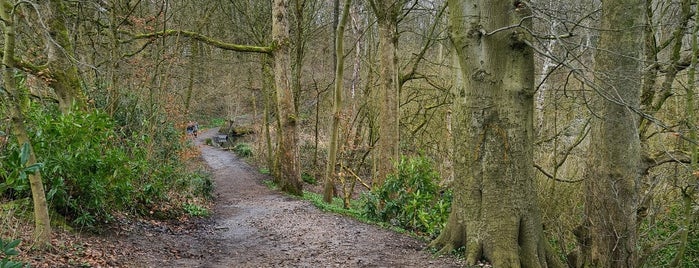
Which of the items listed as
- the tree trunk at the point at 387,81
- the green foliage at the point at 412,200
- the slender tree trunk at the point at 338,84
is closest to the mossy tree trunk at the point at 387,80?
the tree trunk at the point at 387,81

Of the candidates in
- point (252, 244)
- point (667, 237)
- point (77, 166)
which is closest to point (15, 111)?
point (77, 166)

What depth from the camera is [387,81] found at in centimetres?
1058

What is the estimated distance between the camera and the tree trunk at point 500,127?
4945 mm

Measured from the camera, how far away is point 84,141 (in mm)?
5387

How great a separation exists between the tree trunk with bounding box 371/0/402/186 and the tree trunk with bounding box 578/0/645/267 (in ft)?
16.5

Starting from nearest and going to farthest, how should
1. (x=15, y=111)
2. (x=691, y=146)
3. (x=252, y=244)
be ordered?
1. (x=15, y=111)
2. (x=691, y=146)
3. (x=252, y=244)

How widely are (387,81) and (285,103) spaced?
3.36 m

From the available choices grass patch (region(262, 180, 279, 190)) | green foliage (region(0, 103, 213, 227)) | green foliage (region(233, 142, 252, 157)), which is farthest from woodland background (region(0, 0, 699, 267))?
green foliage (region(233, 142, 252, 157))

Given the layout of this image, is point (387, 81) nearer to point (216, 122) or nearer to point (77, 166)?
point (77, 166)

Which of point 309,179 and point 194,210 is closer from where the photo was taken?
point 194,210

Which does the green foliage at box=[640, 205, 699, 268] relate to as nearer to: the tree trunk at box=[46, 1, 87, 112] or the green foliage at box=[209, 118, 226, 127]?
the tree trunk at box=[46, 1, 87, 112]

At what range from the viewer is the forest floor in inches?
205

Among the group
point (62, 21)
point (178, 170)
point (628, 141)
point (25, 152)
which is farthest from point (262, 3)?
point (25, 152)

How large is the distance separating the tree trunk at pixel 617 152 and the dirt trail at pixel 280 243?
6.57ft
